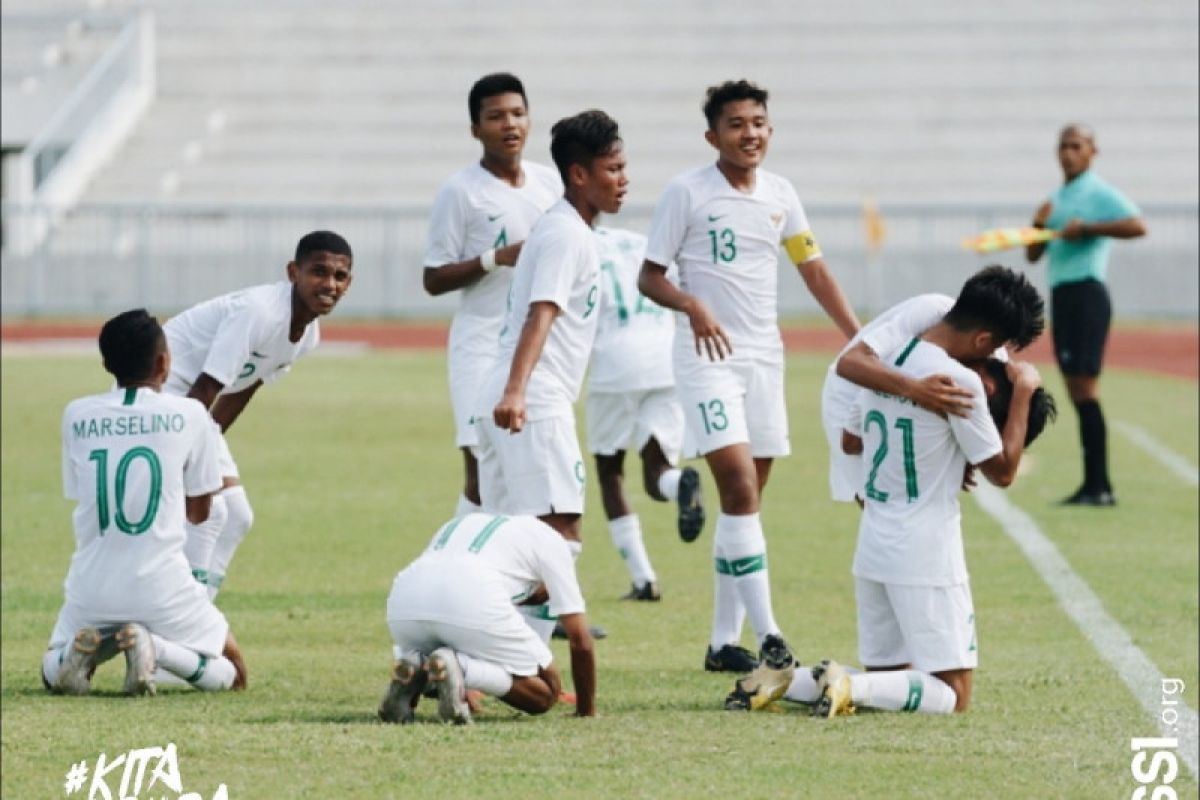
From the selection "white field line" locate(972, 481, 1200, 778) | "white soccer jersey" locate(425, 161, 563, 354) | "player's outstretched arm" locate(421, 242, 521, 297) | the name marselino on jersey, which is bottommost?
"white field line" locate(972, 481, 1200, 778)

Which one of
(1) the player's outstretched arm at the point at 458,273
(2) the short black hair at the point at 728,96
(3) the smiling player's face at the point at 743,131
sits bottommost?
(1) the player's outstretched arm at the point at 458,273

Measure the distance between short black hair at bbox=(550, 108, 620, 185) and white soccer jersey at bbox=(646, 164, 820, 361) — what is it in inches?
46.7

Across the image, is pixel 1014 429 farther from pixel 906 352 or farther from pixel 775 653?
pixel 775 653

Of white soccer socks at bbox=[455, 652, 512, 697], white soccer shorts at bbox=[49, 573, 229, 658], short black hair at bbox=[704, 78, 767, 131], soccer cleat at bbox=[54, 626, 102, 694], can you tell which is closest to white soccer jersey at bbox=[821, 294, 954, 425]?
short black hair at bbox=[704, 78, 767, 131]

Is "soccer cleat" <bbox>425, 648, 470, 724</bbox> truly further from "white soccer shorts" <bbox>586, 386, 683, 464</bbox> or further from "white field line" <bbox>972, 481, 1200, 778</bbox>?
"white soccer shorts" <bbox>586, 386, 683, 464</bbox>

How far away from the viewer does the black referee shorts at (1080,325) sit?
1499 centimetres

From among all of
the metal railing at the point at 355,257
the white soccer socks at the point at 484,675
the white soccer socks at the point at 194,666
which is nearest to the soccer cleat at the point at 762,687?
the white soccer socks at the point at 484,675

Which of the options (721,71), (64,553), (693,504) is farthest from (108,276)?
(693,504)

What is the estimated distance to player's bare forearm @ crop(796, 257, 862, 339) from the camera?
9586 millimetres

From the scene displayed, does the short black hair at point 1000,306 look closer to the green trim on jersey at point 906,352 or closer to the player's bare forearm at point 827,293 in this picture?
the green trim on jersey at point 906,352

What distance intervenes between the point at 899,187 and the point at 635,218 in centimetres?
737

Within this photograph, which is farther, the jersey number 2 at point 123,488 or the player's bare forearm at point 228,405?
the player's bare forearm at point 228,405

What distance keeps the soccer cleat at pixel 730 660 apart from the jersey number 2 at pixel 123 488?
90.0 inches

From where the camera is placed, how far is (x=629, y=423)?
11.6 meters
